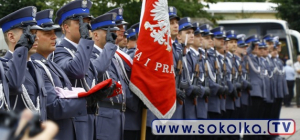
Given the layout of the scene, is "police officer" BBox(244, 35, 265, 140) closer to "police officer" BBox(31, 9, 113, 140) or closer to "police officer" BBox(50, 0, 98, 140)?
"police officer" BBox(50, 0, 98, 140)

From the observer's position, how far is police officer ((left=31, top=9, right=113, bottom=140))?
4070 mm

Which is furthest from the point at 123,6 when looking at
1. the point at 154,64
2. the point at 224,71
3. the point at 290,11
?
the point at 290,11

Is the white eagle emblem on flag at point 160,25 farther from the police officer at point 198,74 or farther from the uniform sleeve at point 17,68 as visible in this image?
the uniform sleeve at point 17,68

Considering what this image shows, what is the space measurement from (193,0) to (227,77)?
830cm

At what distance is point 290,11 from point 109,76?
25903 mm

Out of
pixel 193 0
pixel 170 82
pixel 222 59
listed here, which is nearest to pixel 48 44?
pixel 170 82

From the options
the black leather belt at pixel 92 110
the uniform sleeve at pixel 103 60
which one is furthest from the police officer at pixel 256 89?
the black leather belt at pixel 92 110

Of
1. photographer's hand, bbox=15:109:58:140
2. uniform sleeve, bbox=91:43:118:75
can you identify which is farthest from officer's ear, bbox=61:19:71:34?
photographer's hand, bbox=15:109:58:140

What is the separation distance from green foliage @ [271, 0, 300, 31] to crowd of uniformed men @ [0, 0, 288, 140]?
793 inches

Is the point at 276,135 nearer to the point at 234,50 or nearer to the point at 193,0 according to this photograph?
the point at 234,50

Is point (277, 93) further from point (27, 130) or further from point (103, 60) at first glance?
point (27, 130)

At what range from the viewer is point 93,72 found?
506 cm

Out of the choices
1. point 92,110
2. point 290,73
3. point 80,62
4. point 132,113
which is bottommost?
point 290,73

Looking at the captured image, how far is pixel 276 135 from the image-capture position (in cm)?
1183
